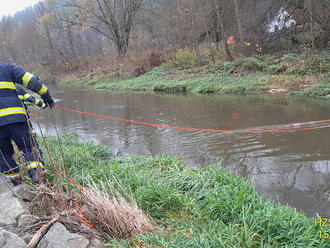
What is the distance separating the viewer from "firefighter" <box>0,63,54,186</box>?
12.0ft

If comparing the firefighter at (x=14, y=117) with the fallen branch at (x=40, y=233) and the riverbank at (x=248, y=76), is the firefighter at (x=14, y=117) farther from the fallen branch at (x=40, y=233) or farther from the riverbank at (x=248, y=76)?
the riverbank at (x=248, y=76)

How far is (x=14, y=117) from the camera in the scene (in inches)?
145

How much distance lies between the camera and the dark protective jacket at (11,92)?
365cm

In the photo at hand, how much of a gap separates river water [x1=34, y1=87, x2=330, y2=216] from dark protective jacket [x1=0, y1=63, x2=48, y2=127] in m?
0.78

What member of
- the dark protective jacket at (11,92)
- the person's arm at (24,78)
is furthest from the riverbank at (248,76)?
the dark protective jacket at (11,92)

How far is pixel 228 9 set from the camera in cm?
2122

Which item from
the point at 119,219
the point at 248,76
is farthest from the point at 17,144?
the point at 248,76

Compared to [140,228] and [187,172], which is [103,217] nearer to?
[140,228]

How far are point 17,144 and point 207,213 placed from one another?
9.71 feet

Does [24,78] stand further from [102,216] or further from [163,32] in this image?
[163,32]

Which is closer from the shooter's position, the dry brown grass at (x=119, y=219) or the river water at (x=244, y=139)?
the dry brown grass at (x=119, y=219)

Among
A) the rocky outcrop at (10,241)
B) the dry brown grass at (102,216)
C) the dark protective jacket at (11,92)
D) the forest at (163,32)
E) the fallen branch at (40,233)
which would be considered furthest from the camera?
the forest at (163,32)

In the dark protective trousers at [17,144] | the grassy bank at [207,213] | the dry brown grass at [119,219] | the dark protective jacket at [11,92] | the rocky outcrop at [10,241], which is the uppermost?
the dark protective jacket at [11,92]

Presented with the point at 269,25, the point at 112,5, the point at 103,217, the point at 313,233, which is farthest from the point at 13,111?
the point at 112,5
